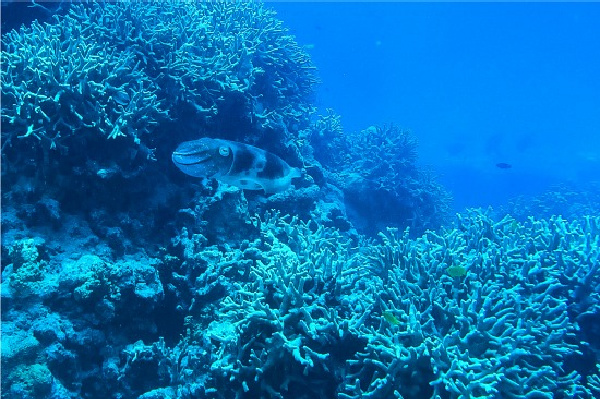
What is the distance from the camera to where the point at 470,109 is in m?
80.6

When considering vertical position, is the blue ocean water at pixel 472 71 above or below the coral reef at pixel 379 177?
above

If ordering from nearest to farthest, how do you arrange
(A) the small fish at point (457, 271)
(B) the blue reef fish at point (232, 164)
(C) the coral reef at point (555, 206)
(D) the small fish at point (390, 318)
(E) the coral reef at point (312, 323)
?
(B) the blue reef fish at point (232, 164)
(E) the coral reef at point (312, 323)
(D) the small fish at point (390, 318)
(A) the small fish at point (457, 271)
(C) the coral reef at point (555, 206)

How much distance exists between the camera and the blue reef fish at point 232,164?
8.20 feet

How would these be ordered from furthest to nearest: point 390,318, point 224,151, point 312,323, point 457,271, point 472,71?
1. point 472,71
2. point 457,271
3. point 390,318
4. point 312,323
5. point 224,151

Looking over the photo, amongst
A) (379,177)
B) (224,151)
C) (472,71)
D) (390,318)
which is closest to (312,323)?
(390,318)

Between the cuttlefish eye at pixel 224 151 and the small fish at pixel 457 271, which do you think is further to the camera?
the small fish at pixel 457 271

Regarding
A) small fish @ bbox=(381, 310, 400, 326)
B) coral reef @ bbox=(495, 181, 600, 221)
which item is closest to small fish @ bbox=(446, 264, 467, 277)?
small fish @ bbox=(381, 310, 400, 326)

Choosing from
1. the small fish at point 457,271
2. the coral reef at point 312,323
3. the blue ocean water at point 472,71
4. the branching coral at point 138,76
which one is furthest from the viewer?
the blue ocean water at point 472,71

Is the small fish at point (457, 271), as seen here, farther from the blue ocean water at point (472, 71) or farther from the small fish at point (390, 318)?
the blue ocean water at point (472, 71)

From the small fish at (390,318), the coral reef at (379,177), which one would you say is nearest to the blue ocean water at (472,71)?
the coral reef at (379,177)

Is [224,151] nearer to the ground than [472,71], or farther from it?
nearer to the ground

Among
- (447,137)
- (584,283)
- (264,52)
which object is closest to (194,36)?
(264,52)

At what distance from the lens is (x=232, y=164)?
274cm

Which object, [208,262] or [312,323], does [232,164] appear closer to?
[312,323]
